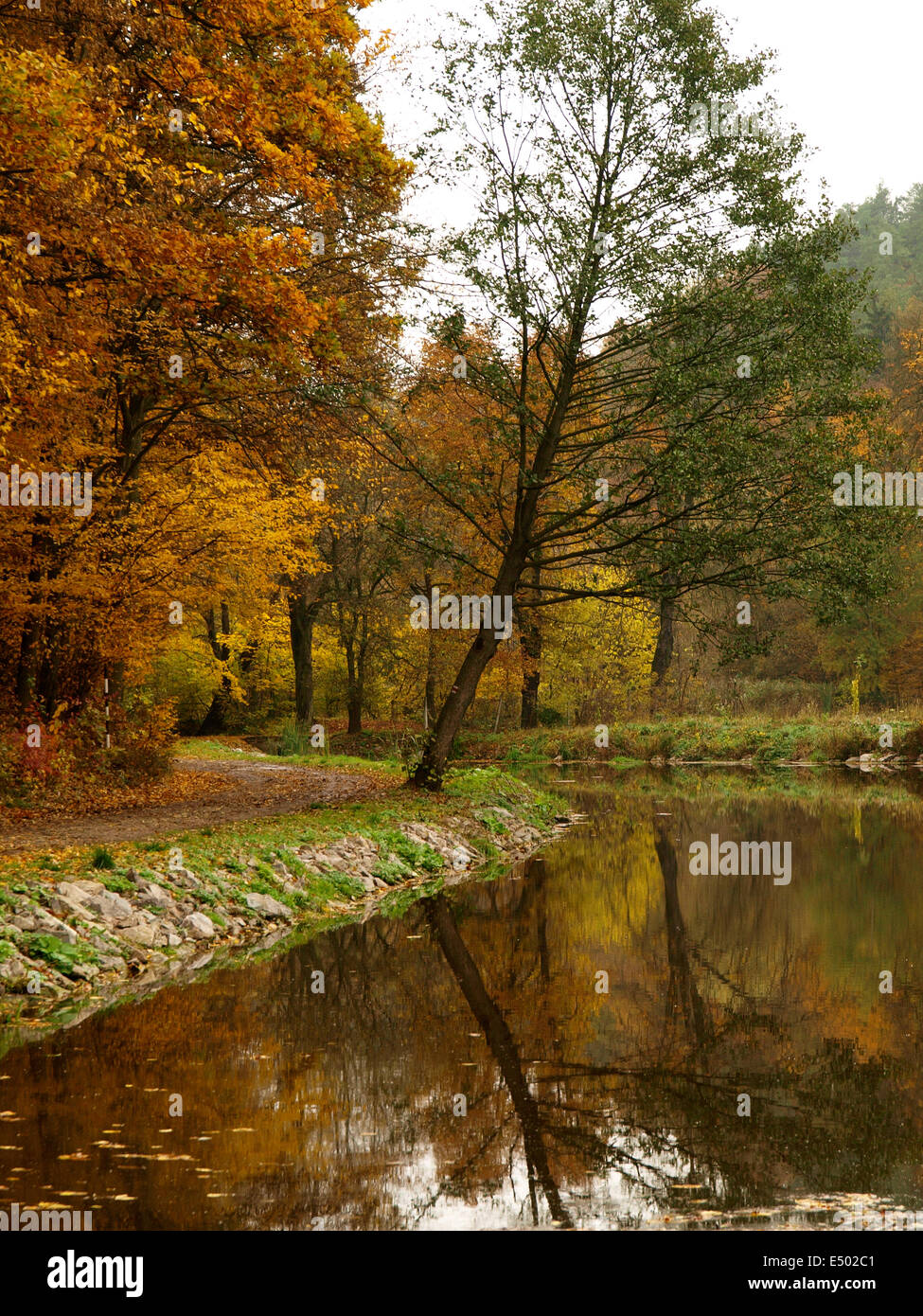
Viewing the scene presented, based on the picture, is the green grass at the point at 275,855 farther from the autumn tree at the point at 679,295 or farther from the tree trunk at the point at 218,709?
the tree trunk at the point at 218,709

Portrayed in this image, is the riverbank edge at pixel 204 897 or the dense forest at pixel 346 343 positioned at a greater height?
the dense forest at pixel 346 343

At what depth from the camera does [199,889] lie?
10.0 m

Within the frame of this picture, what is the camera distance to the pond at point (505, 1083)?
4.63 metres

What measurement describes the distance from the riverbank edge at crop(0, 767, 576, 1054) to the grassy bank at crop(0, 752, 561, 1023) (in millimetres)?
13

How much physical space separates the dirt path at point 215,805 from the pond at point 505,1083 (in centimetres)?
335

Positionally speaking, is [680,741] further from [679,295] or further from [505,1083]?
[505,1083]

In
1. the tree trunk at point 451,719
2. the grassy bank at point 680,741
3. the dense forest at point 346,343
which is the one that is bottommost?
the grassy bank at point 680,741

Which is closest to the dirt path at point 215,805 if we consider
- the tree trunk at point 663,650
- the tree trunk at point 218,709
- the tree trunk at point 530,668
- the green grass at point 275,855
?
the green grass at point 275,855

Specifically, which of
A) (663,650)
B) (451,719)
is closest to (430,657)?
(663,650)

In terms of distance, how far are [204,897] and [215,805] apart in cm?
591

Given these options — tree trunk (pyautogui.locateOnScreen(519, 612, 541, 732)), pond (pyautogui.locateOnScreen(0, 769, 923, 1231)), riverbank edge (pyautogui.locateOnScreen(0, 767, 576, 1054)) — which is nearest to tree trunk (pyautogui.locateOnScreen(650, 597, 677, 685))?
tree trunk (pyautogui.locateOnScreen(519, 612, 541, 732))

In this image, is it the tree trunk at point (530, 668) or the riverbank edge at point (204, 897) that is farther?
the tree trunk at point (530, 668)
